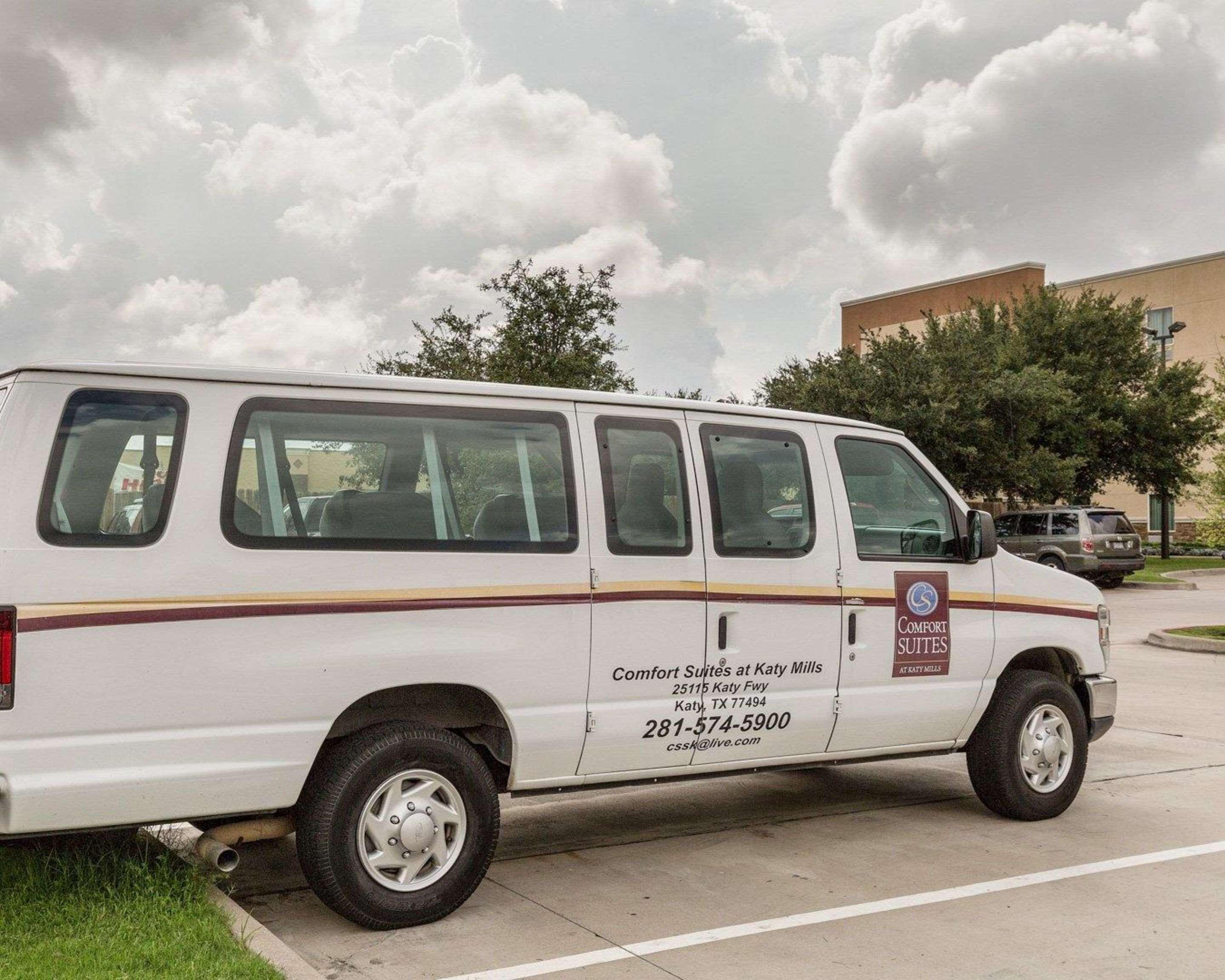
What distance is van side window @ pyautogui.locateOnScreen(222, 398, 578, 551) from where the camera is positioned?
16.2 feet

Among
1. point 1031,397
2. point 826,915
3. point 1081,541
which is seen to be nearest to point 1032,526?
point 1081,541

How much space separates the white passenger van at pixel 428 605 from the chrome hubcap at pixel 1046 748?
1.61ft

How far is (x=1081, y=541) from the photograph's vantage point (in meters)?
27.2

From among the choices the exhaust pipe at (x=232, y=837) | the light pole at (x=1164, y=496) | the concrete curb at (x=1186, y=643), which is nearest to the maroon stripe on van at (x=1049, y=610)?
the exhaust pipe at (x=232, y=837)

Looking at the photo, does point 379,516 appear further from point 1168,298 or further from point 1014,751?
point 1168,298

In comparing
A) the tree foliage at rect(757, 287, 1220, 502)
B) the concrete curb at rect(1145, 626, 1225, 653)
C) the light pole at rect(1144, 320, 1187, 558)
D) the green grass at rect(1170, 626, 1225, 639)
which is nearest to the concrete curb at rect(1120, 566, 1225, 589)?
the tree foliage at rect(757, 287, 1220, 502)

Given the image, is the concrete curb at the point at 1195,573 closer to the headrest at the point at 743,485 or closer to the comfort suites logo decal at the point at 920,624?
the comfort suites logo decal at the point at 920,624

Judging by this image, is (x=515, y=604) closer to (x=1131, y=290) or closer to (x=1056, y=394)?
(x=1056, y=394)

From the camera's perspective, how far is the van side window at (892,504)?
6.58 metres

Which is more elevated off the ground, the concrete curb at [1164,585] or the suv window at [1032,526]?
the suv window at [1032,526]

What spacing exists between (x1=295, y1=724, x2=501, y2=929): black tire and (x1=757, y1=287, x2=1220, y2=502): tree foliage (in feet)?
79.0

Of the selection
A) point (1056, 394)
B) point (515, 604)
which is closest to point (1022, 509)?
point (1056, 394)

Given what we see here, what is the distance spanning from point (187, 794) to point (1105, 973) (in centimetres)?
346

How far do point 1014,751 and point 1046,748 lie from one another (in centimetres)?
26
